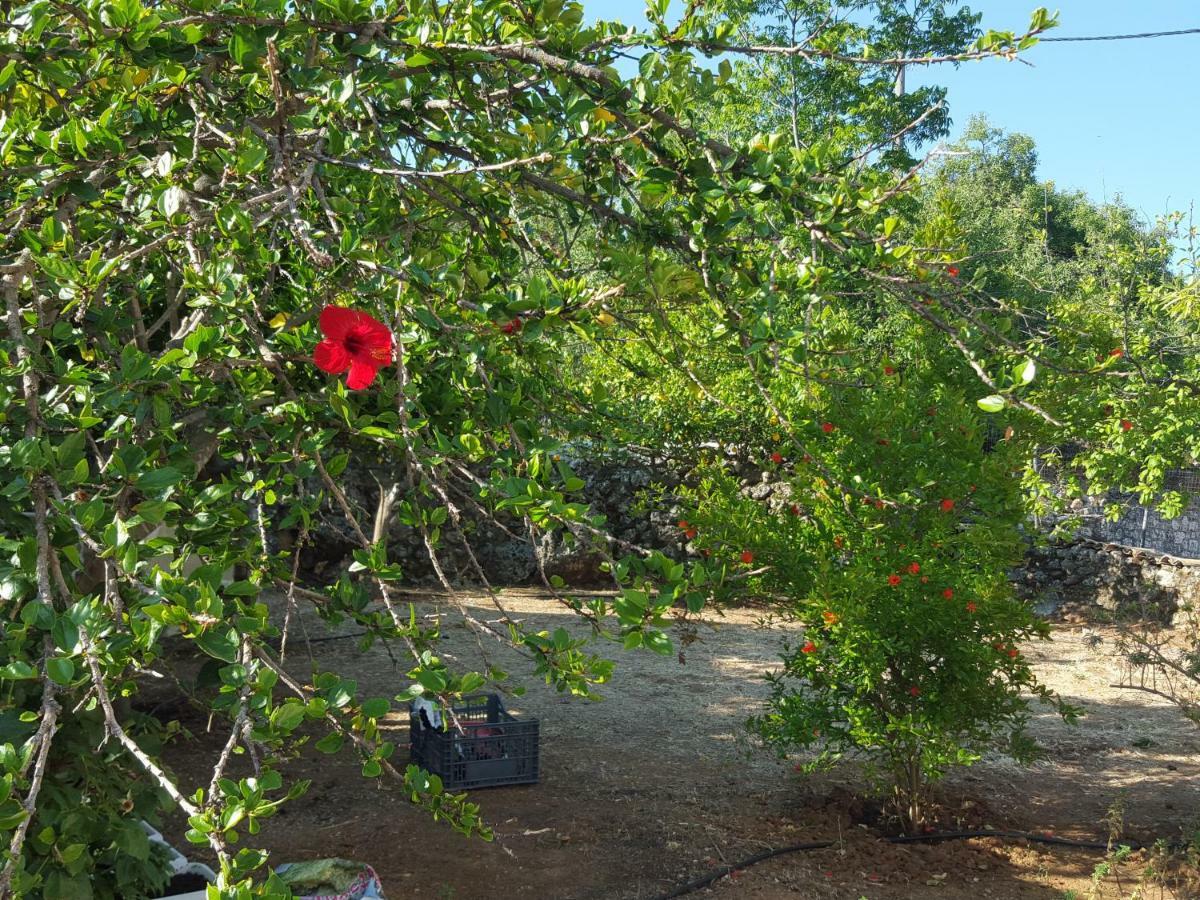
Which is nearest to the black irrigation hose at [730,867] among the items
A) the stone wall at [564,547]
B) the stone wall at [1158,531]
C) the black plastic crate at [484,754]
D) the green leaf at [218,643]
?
the black plastic crate at [484,754]

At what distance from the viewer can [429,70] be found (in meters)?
2.02

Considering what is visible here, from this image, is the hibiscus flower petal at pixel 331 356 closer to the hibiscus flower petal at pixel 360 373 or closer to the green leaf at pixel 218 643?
the hibiscus flower petal at pixel 360 373

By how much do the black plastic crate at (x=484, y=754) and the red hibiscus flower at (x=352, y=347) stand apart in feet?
11.4

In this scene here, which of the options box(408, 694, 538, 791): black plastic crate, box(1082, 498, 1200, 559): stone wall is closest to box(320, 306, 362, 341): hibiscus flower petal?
box(408, 694, 538, 791): black plastic crate

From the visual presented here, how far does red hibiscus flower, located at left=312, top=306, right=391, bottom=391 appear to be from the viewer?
1707 mm

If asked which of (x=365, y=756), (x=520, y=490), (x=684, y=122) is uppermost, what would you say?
(x=684, y=122)

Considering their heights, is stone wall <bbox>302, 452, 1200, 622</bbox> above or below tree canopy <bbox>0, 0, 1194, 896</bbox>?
below

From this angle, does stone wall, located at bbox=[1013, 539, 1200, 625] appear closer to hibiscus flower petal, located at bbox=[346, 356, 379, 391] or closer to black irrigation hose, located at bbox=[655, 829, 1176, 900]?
black irrigation hose, located at bbox=[655, 829, 1176, 900]

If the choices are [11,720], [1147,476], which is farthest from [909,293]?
[1147,476]

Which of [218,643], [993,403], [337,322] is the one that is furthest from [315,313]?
[993,403]

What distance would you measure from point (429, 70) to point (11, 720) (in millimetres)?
1353

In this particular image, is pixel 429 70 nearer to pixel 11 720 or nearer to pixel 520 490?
pixel 520 490

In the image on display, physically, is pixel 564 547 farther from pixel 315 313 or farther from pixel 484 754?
pixel 315 313

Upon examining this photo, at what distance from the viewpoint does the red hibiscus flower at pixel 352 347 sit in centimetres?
171
